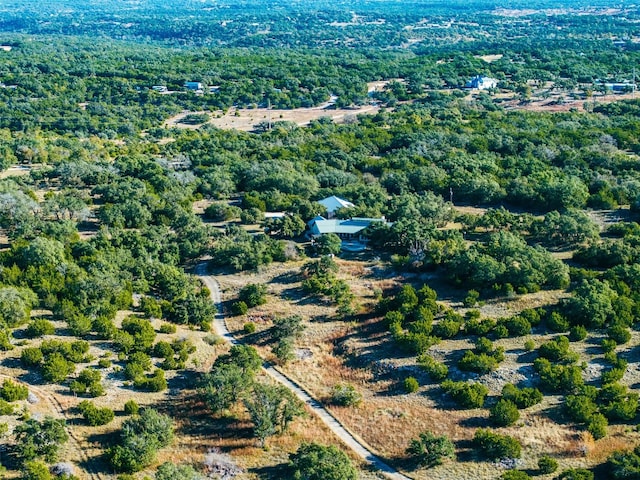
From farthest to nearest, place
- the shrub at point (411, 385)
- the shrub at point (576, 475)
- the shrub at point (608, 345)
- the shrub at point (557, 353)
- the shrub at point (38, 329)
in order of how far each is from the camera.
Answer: the shrub at point (38, 329) < the shrub at point (608, 345) < the shrub at point (557, 353) < the shrub at point (411, 385) < the shrub at point (576, 475)

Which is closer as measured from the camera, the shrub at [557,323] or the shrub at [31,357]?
the shrub at [31,357]

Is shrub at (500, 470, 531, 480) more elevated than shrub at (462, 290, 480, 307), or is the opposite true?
shrub at (462, 290, 480, 307)

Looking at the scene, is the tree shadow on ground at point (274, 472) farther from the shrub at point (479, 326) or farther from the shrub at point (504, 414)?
the shrub at point (479, 326)

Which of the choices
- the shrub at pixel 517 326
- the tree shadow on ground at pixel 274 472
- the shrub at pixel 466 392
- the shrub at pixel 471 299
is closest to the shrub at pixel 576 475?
the shrub at pixel 466 392

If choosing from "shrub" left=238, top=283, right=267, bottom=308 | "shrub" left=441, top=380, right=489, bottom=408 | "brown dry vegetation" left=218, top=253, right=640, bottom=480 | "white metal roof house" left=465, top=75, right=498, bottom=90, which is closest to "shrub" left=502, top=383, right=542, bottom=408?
"brown dry vegetation" left=218, top=253, right=640, bottom=480

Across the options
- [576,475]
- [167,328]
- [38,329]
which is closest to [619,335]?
[576,475]

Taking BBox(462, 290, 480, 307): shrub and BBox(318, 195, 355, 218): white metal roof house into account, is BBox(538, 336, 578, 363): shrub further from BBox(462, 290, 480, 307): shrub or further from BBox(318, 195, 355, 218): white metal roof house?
BBox(318, 195, 355, 218): white metal roof house
